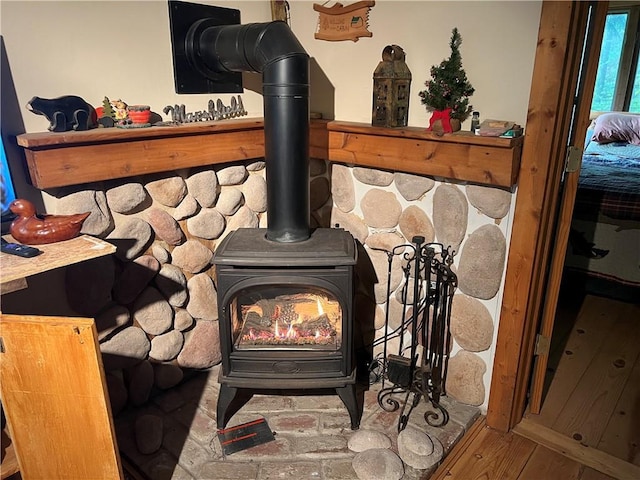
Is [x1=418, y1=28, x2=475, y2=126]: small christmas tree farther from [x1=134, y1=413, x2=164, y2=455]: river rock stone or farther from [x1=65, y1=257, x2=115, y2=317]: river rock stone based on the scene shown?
[x1=134, y1=413, x2=164, y2=455]: river rock stone

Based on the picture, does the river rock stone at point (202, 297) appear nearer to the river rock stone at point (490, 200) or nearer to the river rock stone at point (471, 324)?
the river rock stone at point (471, 324)

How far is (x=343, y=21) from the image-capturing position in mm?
2123

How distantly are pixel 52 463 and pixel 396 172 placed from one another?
1.65 m

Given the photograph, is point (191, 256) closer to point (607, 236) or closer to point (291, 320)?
point (291, 320)

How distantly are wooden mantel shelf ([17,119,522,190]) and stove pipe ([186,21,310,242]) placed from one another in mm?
310

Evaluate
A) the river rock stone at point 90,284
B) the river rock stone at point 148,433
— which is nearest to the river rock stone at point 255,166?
the river rock stone at point 90,284

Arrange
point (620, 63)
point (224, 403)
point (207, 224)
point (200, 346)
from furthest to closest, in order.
Result: point (620, 63)
point (200, 346)
point (207, 224)
point (224, 403)

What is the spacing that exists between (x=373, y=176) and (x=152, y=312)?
45.1 inches

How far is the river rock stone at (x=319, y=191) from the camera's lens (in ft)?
7.93

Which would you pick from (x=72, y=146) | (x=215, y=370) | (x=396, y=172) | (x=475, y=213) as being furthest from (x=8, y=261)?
(x=475, y=213)

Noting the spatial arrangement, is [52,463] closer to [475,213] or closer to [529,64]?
[475,213]

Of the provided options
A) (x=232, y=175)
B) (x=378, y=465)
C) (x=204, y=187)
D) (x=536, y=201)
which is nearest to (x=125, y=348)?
(x=204, y=187)

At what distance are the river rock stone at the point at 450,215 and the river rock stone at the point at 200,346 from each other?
3.72 feet

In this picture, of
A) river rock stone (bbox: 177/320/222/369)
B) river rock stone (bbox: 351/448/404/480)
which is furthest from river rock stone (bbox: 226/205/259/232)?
Answer: river rock stone (bbox: 351/448/404/480)
